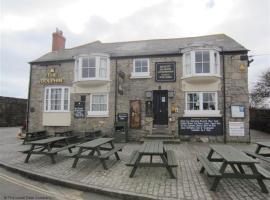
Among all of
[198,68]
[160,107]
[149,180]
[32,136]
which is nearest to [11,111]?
[32,136]

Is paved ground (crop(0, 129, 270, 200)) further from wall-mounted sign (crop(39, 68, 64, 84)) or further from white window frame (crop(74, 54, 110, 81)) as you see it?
wall-mounted sign (crop(39, 68, 64, 84))

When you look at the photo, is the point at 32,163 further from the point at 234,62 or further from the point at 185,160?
the point at 234,62

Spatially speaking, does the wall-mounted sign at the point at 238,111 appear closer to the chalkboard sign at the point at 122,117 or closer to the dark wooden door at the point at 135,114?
the dark wooden door at the point at 135,114

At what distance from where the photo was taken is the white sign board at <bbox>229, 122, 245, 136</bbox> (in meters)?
12.6

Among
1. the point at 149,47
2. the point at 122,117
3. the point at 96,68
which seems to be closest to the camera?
the point at 122,117

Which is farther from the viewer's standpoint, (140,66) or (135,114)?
(140,66)

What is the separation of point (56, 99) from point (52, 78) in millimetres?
1541

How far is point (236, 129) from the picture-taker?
12.7 meters

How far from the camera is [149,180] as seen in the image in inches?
217

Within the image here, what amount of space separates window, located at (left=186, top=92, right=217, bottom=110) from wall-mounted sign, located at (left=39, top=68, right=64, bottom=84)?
8710 millimetres

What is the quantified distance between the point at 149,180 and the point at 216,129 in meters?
8.57

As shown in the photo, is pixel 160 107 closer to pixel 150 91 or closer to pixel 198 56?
pixel 150 91

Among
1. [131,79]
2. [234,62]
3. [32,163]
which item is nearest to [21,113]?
[131,79]

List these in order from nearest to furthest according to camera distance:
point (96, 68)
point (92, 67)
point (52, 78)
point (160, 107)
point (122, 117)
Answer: point (160, 107)
point (122, 117)
point (96, 68)
point (92, 67)
point (52, 78)
